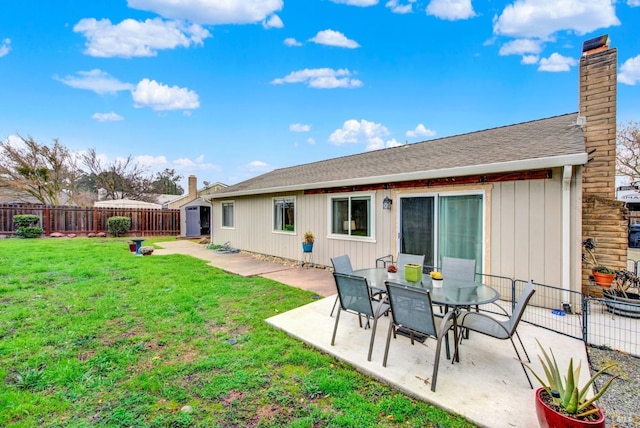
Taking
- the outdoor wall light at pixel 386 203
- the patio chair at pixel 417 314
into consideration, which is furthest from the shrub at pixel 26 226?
the patio chair at pixel 417 314

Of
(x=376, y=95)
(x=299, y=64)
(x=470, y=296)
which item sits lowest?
(x=470, y=296)

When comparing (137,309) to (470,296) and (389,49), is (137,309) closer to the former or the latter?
(470,296)

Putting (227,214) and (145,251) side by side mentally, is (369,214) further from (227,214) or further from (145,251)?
(145,251)

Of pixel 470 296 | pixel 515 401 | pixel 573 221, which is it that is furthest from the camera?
pixel 573 221

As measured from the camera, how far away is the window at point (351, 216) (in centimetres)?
687

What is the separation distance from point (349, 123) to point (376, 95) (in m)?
5.79

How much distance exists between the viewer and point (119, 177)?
26453 mm

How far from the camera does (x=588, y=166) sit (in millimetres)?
4887

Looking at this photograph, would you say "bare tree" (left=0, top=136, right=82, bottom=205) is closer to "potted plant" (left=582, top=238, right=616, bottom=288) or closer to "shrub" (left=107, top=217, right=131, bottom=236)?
"shrub" (left=107, top=217, right=131, bottom=236)

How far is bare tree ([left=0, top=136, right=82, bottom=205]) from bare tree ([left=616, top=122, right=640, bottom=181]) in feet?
121

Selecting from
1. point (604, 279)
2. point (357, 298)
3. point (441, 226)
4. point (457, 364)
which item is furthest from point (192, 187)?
point (604, 279)

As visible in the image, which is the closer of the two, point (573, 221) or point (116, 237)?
point (573, 221)

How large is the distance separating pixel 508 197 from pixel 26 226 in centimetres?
1982

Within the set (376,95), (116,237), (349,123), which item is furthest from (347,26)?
(116,237)
